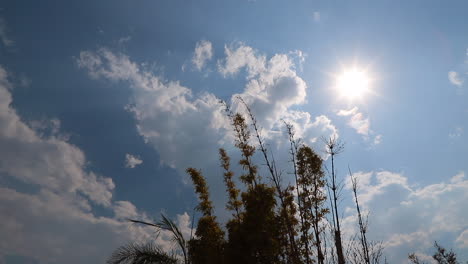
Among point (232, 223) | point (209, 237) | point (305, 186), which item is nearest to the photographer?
point (305, 186)

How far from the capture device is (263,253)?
1010 centimetres

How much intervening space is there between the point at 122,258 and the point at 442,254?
12137mm

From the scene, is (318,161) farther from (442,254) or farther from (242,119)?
(442,254)

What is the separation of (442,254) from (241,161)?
9.15 meters

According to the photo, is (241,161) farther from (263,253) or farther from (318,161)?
(263,253)

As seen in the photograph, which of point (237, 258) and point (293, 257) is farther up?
point (237, 258)

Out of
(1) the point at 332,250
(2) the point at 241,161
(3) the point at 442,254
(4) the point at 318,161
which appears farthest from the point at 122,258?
(3) the point at 442,254

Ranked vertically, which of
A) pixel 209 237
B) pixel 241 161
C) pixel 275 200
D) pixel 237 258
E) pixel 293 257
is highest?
pixel 241 161

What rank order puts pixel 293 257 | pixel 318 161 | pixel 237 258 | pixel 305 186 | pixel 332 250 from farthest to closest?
pixel 237 258, pixel 318 161, pixel 305 186, pixel 332 250, pixel 293 257

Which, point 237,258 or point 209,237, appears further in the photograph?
point 209,237

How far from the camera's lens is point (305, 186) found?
7.18 m

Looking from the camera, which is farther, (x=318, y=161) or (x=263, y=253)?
(x=263, y=253)

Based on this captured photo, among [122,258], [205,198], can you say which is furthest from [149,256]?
[205,198]

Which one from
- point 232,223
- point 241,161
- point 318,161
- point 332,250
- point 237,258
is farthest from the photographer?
point 232,223
